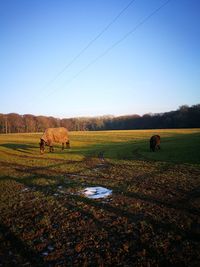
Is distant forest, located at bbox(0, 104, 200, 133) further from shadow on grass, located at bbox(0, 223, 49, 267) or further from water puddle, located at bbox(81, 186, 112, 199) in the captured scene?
shadow on grass, located at bbox(0, 223, 49, 267)

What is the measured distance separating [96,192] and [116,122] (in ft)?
392

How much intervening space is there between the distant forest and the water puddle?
85.7 meters

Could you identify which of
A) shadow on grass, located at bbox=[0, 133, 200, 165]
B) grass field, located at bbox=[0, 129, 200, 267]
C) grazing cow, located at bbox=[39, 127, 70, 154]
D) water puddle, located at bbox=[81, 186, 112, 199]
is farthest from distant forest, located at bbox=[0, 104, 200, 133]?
grass field, located at bbox=[0, 129, 200, 267]

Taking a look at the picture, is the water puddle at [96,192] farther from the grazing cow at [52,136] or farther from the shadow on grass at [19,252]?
the grazing cow at [52,136]

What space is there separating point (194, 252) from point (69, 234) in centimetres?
315

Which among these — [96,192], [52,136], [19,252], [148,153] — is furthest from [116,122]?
[19,252]

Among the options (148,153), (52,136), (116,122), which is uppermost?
(116,122)

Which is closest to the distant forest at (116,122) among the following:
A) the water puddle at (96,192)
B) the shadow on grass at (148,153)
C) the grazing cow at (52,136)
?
→ the shadow on grass at (148,153)

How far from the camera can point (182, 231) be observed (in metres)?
5.85

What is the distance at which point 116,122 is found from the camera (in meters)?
128

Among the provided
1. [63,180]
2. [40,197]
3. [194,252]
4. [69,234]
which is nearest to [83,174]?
[63,180]

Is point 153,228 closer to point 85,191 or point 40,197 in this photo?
point 85,191

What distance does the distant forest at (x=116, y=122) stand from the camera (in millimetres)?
92000

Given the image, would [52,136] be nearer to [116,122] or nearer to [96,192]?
[96,192]
